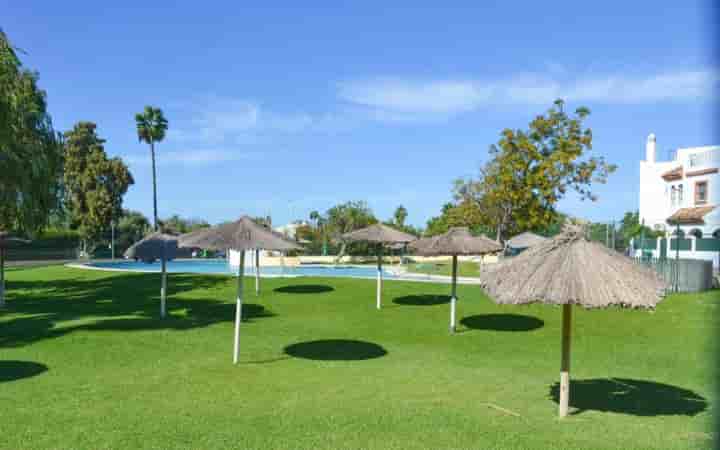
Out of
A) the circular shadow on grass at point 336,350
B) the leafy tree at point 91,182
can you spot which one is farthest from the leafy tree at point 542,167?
the leafy tree at point 91,182

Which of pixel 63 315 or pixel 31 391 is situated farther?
pixel 63 315

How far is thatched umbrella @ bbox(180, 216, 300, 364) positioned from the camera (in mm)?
9625

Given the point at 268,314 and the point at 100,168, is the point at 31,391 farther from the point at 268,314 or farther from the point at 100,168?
the point at 100,168

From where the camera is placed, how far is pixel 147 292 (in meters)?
19.8

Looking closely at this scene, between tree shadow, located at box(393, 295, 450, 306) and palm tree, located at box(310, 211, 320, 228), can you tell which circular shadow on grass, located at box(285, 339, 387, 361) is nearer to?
tree shadow, located at box(393, 295, 450, 306)

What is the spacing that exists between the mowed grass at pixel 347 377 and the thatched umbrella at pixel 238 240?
1.35 metres

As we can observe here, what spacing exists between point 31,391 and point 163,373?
193 cm

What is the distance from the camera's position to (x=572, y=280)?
6648 mm

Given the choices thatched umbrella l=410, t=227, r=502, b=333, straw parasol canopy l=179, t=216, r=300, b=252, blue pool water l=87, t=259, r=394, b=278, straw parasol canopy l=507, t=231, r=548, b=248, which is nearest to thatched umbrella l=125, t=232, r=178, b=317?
straw parasol canopy l=179, t=216, r=300, b=252

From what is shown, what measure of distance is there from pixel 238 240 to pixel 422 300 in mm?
9779

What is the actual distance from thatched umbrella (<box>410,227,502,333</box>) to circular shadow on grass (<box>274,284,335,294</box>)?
687 cm

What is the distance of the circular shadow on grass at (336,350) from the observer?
10.5 m

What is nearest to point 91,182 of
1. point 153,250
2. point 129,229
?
point 129,229

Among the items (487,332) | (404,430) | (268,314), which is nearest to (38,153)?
(268,314)
